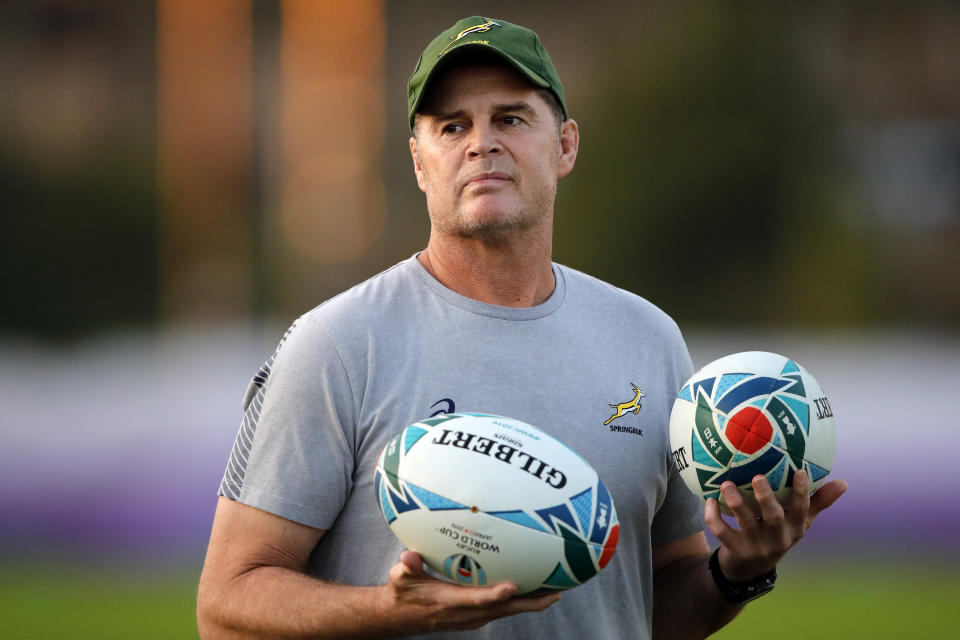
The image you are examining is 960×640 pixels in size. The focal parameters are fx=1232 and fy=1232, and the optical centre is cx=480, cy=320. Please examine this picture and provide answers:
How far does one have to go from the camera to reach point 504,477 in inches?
133

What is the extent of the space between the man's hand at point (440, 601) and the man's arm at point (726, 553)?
81 centimetres

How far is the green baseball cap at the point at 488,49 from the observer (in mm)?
3973

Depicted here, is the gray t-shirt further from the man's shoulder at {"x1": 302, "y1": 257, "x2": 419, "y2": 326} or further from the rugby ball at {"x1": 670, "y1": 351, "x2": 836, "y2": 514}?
the rugby ball at {"x1": 670, "y1": 351, "x2": 836, "y2": 514}

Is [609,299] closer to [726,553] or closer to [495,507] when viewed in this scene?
[726,553]

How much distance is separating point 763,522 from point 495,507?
98 centimetres

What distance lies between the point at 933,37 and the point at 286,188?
2335 centimetres

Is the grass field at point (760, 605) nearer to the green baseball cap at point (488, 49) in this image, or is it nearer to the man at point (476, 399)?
the man at point (476, 399)

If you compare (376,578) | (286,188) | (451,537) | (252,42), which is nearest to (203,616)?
(376,578)

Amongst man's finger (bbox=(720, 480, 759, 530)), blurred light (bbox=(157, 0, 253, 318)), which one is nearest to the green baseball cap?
man's finger (bbox=(720, 480, 759, 530))

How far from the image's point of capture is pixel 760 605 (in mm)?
11547

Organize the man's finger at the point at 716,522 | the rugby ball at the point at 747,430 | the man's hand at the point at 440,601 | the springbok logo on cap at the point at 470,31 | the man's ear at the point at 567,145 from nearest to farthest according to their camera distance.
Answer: the man's hand at the point at 440,601, the man's finger at the point at 716,522, the rugby ball at the point at 747,430, the springbok logo on cap at the point at 470,31, the man's ear at the point at 567,145

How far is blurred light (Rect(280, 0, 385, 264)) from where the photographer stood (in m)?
34.3

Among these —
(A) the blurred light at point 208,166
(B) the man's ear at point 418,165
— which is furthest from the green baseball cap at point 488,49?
(A) the blurred light at point 208,166

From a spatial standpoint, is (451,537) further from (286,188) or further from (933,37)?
(933,37)
